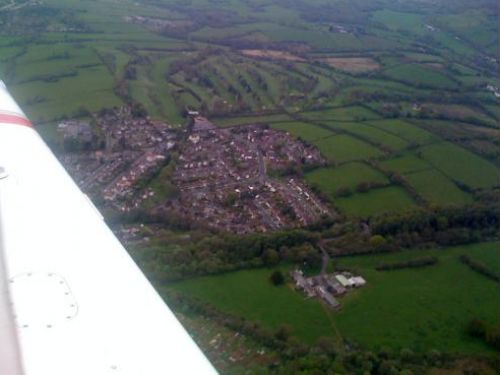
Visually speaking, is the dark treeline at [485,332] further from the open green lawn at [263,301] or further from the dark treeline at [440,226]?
the dark treeline at [440,226]

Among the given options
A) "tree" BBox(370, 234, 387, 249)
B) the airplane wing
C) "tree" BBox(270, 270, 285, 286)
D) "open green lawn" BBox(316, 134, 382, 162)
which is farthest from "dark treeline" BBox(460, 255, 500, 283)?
the airplane wing

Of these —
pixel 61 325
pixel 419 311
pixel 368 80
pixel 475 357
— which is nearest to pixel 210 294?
pixel 419 311

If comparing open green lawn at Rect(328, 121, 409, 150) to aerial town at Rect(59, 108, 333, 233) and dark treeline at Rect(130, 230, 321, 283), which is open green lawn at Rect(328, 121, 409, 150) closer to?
aerial town at Rect(59, 108, 333, 233)

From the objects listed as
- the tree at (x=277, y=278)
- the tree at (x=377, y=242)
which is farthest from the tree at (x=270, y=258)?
the tree at (x=377, y=242)

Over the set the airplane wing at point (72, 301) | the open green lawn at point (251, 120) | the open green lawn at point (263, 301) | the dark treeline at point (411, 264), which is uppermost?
A: the airplane wing at point (72, 301)

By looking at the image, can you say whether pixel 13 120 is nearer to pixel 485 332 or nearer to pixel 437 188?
pixel 485 332

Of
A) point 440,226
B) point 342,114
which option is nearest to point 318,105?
point 342,114
